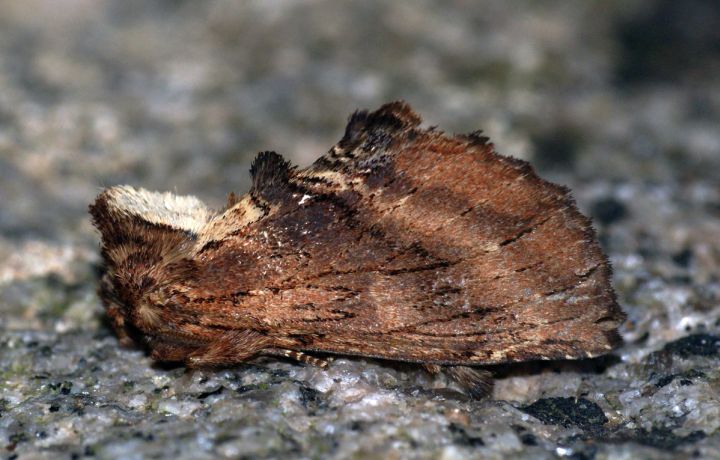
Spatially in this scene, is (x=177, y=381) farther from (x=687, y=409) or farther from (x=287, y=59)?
(x=287, y=59)

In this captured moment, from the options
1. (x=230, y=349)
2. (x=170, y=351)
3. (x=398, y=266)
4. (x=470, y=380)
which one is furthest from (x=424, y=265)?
(x=170, y=351)

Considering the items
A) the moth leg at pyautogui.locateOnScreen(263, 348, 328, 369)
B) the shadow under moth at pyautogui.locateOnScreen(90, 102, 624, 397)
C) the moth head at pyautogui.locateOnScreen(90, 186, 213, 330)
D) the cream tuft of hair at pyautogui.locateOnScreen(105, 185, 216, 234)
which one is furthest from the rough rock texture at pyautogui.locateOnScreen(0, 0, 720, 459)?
the cream tuft of hair at pyautogui.locateOnScreen(105, 185, 216, 234)

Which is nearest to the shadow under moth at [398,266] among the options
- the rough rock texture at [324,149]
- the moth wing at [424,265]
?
the moth wing at [424,265]

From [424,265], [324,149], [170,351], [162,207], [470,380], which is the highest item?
[324,149]

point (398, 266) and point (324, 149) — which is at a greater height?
point (324, 149)

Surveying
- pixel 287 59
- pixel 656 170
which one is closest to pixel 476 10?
pixel 287 59

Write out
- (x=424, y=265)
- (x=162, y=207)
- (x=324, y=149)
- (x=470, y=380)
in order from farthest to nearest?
(x=324, y=149) < (x=162, y=207) < (x=470, y=380) < (x=424, y=265)

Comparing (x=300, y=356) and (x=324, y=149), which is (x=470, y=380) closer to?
(x=300, y=356)
